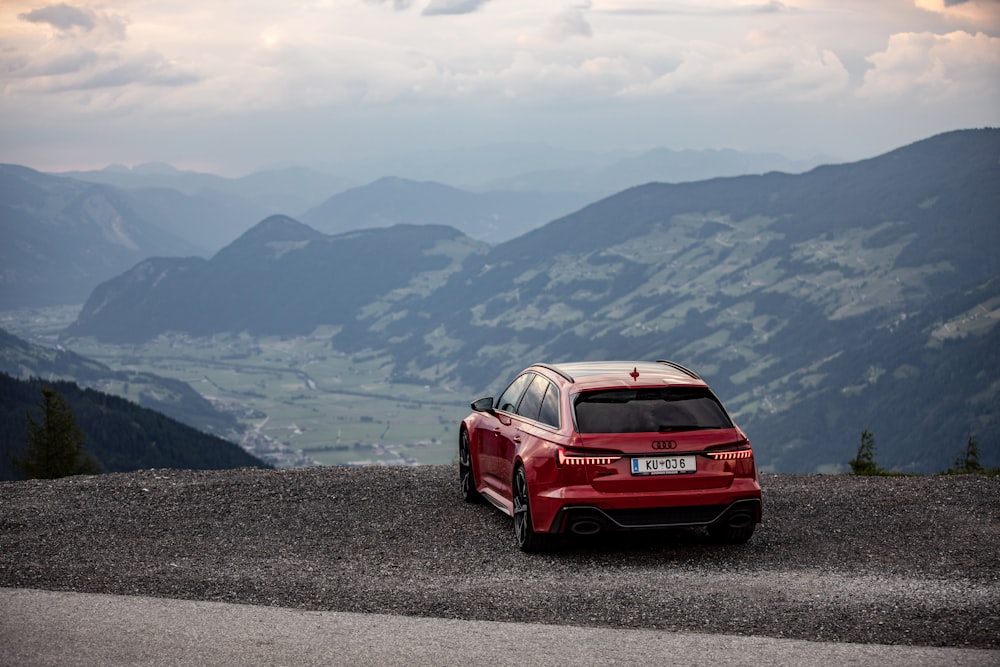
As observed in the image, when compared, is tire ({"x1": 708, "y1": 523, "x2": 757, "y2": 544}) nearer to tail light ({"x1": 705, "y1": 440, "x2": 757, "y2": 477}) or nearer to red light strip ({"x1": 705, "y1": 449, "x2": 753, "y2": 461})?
tail light ({"x1": 705, "y1": 440, "x2": 757, "y2": 477})

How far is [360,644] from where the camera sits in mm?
7059

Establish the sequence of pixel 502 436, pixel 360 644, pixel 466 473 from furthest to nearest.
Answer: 1. pixel 466 473
2. pixel 502 436
3. pixel 360 644

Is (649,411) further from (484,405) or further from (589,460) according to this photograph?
(484,405)

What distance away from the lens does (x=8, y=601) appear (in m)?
8.32

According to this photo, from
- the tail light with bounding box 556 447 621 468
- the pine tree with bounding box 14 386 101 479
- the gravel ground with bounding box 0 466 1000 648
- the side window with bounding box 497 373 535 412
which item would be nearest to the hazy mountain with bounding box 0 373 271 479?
the pine tree with bounding box 14 386 101 479

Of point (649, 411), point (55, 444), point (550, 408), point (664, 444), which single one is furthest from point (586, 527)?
point (55, 444)

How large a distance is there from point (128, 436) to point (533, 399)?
402ft

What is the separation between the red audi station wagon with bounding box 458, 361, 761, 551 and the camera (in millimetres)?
9508

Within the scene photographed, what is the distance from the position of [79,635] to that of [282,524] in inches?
170

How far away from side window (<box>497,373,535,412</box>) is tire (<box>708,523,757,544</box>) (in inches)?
96.0

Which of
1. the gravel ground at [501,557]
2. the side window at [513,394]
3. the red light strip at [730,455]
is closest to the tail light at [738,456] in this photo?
the red light strip at [730,455]

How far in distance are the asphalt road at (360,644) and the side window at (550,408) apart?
2.91m

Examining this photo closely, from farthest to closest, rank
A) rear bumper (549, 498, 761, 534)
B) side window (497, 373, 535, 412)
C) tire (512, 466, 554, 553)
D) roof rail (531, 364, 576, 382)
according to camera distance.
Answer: side window (497, 373, 535, 412) < roof rail (531, 364, 576, 382) < tire (512, 466, 554, 553) < rear bumper (549, 498, 761, 534)

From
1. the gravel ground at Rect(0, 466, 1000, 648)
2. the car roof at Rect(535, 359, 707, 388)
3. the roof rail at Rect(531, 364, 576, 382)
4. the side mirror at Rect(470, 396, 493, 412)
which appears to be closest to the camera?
the gravel ground at Rect(0, 466, 1000, 648)
